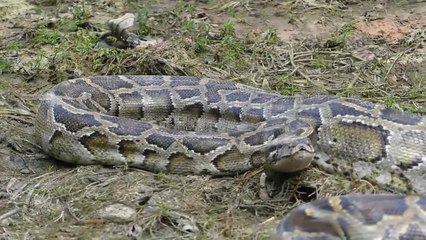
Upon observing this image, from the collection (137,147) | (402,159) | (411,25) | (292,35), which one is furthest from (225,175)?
(411,25)

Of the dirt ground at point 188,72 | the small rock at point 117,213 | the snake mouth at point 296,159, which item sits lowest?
the dirt ground at point 188,72

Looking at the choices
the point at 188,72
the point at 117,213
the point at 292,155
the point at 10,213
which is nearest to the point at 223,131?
the point at 188,72

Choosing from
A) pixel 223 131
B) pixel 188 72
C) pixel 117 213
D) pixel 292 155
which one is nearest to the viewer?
pixel 117 213

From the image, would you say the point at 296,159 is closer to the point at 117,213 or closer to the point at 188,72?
the point at 117,213

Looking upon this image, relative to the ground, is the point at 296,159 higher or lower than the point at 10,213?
higher

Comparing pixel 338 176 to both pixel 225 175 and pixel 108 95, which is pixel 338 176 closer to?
pixel 225 175

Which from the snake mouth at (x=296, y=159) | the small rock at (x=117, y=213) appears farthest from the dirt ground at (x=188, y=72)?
the snake mouth at (x=296, y=159)

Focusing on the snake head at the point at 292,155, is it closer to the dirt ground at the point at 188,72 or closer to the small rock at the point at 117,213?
the dirt ground at the point at 188,72
